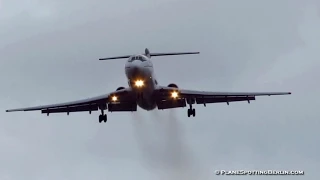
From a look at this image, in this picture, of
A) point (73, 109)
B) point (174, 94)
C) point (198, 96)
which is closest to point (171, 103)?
point (198, 96)

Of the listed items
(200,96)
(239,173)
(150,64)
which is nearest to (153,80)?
Answer: (150,64)

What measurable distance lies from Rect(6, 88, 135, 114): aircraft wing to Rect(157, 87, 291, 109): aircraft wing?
8.31 feet

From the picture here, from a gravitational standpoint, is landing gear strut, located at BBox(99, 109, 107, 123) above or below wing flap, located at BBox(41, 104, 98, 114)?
below

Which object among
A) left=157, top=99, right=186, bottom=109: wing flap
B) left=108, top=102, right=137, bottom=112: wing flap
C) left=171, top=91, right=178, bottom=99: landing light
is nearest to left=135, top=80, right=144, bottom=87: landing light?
left=171, top=91, right=178, bottom=99: landing light

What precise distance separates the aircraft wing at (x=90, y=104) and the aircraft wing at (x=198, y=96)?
99.7 inches

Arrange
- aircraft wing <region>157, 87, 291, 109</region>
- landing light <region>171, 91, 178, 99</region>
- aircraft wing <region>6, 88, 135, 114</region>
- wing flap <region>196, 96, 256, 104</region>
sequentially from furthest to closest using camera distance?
wing flap <region>196, 96, 256, 104</region> < landing light <region>171, 91, 178, 99</region> < aircraft wing <region>157, 87, 291, 109</region> < aircraft wing <region>6, 88, 135, 114</region>

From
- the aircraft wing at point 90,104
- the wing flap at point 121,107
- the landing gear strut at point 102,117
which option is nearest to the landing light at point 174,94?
the aircraft wing at point 90,104

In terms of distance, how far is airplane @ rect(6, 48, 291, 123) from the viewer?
162 ft

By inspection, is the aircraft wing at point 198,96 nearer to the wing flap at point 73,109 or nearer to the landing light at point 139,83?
the landing light at point 139,83

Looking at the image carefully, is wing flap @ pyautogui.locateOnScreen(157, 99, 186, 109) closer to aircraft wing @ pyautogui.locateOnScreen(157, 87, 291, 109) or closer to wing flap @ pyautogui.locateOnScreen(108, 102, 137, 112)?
aircraft wing @ pyautogui.locateOnScreen(157, 87, 291, 109)

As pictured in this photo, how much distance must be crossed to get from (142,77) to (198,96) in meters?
7.22

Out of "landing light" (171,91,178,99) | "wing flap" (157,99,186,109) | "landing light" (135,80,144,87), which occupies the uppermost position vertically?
"landing light" (135,80,144,87)

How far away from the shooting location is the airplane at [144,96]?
49.5 m

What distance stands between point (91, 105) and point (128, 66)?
382 inches
